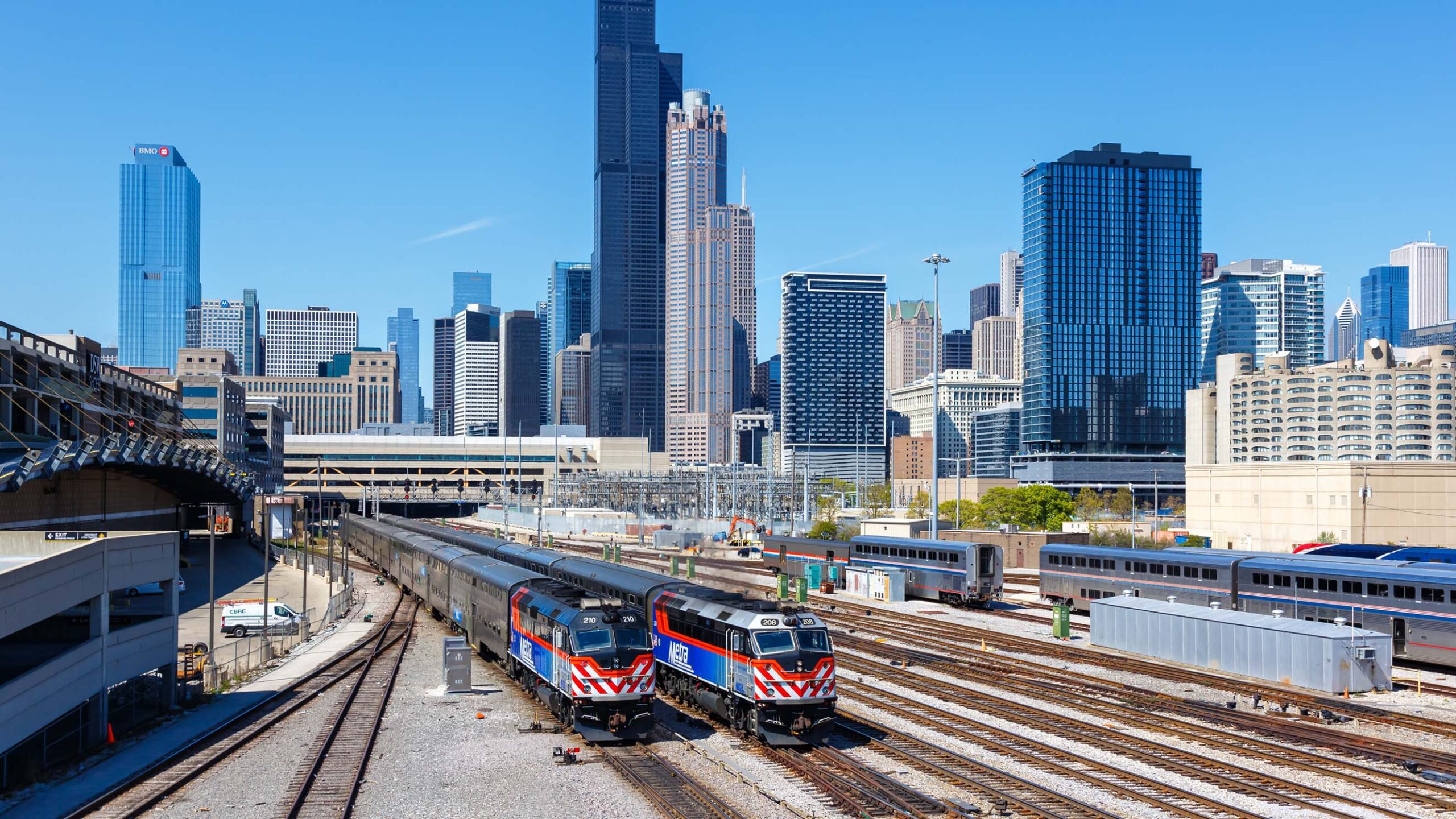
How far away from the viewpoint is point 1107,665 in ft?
125

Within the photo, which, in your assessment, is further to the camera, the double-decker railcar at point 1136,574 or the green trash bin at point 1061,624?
the double-decker railcar at point 1136,574

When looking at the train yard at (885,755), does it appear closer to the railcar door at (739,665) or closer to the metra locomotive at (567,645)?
the metra locomotive at (567,645)

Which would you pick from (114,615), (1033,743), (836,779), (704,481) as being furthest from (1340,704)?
(704,481)

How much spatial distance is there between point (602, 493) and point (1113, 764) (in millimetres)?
150754

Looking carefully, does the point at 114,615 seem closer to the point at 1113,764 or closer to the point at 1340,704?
the point at 1113,764

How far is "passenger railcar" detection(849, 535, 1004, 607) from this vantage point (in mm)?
54781

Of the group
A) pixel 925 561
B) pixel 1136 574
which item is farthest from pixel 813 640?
pixel 925 561

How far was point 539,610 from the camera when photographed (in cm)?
2950

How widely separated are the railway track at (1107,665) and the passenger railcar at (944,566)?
417cm

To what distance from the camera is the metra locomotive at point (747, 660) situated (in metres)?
25.2

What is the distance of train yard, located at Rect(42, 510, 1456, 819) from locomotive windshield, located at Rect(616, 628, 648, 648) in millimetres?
2215

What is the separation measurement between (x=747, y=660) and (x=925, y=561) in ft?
113

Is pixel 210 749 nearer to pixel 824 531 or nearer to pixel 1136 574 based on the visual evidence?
pixel 1136 574

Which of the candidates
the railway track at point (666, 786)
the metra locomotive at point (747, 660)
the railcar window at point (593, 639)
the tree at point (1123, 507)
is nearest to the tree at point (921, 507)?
the tree at point (1123, 507)
